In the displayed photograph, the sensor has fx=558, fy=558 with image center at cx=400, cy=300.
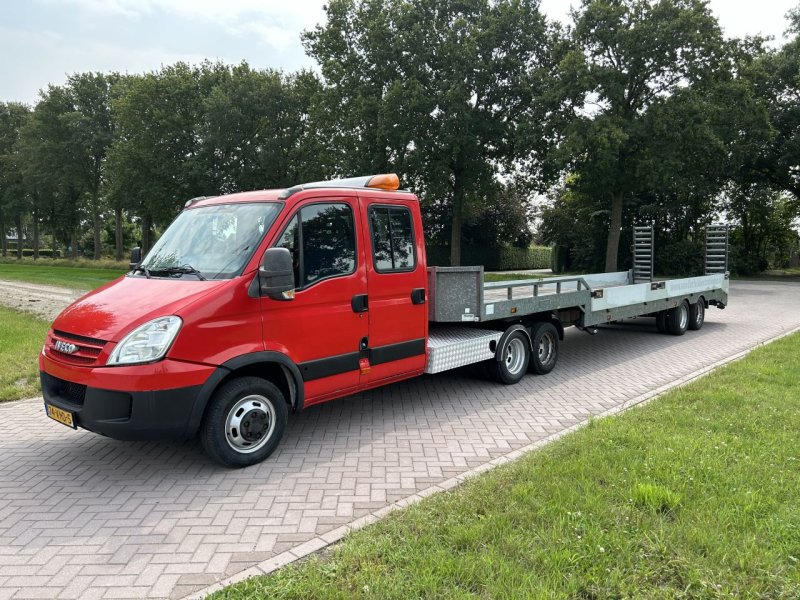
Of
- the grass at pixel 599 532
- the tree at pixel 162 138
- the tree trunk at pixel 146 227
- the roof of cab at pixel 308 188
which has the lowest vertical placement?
the grass at pixel 599 532

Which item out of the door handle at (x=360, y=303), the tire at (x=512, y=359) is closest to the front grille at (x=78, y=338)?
the door handle at (x=360, y=303)

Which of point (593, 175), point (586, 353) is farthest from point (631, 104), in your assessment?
point (586, 353)

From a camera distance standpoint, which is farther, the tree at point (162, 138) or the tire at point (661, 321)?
the tree at point (162, 138)

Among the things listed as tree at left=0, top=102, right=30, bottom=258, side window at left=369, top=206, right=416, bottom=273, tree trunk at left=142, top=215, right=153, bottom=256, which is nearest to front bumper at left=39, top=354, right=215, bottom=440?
side window at left=369, top=206, right=416, bottom=273

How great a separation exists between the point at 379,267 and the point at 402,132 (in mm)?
20779

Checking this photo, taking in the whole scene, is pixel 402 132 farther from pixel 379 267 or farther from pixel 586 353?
pixel 379 267

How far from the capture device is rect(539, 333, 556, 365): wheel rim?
8.05 metres

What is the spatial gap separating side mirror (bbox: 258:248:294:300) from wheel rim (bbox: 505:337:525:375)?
394 centimetres

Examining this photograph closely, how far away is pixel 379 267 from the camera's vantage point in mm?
5555

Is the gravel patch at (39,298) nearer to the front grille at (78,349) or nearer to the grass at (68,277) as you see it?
the grass at (68,277)

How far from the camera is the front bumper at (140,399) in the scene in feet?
13.3

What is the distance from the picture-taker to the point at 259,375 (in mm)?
4855

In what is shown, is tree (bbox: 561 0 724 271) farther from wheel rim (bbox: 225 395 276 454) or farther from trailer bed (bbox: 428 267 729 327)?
wheel rim (bbox: 225 395 276 454)

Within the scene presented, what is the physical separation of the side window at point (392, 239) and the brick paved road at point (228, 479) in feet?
5.57
